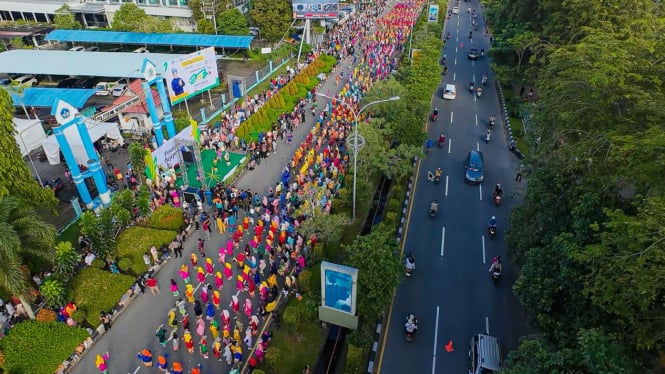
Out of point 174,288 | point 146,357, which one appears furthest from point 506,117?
point 146,357

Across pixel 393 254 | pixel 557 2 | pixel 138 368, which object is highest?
pixel 557 2

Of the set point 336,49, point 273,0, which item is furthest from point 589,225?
point 273,0

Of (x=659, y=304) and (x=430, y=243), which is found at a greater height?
(x=659, y=304)

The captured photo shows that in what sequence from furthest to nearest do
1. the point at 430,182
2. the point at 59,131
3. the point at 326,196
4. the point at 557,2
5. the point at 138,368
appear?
the point at 557,2
the point at 430,182
the point at 326,196
the point at 59,131
the point at 138,368

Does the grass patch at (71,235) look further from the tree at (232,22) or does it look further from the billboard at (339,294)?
the tree at (232,22)

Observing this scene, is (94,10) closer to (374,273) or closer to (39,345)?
(39,345)

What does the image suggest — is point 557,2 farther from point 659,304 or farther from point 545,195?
point 659,304

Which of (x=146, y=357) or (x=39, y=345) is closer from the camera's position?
(x=146, y=357)
